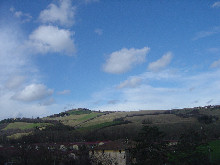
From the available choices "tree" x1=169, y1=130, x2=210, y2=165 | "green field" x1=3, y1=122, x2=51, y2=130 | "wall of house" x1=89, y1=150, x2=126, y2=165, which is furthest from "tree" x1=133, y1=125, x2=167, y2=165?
"green field" x1=3, y1=122, x2=51, y2=130

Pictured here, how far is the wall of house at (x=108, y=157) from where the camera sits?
3616 cm

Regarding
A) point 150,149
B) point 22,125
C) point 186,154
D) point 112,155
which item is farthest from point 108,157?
point 22,125

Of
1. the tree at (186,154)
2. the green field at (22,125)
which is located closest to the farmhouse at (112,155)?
the tree at (186,154)

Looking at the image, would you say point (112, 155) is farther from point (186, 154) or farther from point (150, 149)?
point (150, 149)

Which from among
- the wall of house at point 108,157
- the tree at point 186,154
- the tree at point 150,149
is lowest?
the wall of house at point 108,157

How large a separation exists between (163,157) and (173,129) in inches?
2404

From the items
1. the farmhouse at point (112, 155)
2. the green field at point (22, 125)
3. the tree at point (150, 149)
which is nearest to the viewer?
the tree at point (150, 149)

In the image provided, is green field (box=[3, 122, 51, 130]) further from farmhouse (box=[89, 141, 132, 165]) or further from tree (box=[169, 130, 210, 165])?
tree (box=[169, 130, 210, 165])

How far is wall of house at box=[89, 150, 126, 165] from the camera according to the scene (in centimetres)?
3616

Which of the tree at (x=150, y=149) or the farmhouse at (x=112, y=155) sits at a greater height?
the tree at (x=150, y=149)

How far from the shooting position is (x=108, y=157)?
3878 cm

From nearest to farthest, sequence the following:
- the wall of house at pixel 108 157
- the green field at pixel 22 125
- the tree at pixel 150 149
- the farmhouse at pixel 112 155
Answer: the tree at pixel 150 149, the farmhouse at pixel 112 155, the wall of house at pixel 108 157, the green field at pixel 22 125

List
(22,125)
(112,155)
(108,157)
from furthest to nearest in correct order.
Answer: (22,125)
(108,157)
(112,155)

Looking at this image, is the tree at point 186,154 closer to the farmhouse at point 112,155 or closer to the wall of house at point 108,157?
the farmhouse at point 112,155
